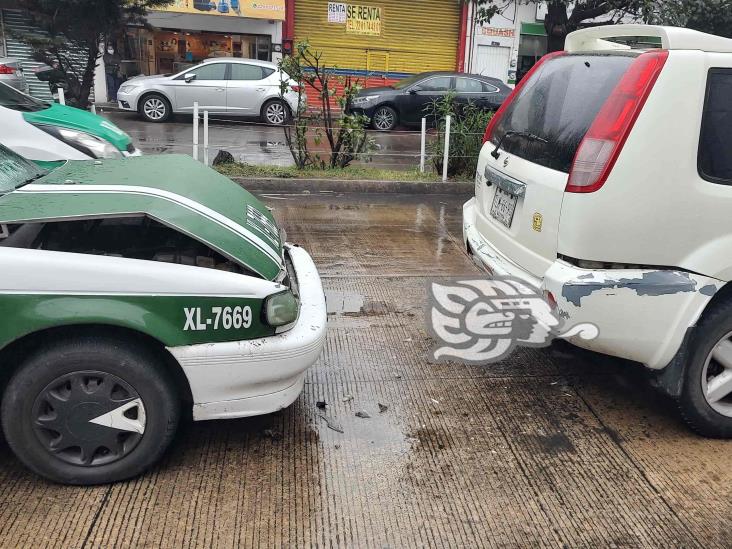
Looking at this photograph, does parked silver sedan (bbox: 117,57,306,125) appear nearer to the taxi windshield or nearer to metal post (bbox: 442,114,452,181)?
metal post (bbox: 442,114,452,181)

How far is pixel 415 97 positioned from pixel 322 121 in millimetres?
6818

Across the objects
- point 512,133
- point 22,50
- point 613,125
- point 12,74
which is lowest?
point 512,133

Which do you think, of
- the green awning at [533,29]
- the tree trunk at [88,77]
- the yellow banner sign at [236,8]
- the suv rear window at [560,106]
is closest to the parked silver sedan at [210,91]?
the tree trunk at [88,77]

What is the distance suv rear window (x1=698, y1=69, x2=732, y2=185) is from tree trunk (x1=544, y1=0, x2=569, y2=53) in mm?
8796

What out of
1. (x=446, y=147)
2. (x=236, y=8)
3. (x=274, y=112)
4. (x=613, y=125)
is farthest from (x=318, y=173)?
(x=236, y=8)

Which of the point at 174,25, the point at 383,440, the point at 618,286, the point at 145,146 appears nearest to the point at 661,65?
the point at 618,286

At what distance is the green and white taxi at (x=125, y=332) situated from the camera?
2.84 metres

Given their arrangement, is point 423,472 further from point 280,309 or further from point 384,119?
point 384,119

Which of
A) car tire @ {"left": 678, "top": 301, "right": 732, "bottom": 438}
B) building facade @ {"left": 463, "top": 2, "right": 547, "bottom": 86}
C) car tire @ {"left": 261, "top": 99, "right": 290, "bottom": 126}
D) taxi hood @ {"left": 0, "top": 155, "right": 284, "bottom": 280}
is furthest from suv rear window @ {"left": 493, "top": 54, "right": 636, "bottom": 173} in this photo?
building facade @ {"left": 463, "top": 2, "right": 547, "bottom": 86}

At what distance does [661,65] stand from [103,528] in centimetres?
317

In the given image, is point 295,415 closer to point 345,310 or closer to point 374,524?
point 374,524

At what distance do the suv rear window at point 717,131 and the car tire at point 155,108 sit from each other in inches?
570

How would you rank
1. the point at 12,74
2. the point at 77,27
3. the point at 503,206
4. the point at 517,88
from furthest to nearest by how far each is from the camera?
the point at 12,74 → the point at 77,27 → the point at 517,88 → the point at 503,206

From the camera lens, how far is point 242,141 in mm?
14109
